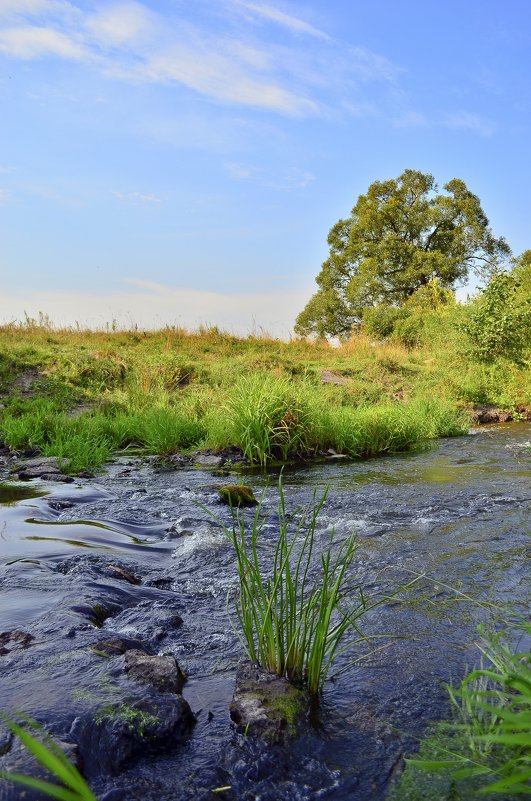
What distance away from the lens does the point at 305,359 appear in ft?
67.3

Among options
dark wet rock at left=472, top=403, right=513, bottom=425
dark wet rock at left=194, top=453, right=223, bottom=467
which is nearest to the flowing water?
dark wet rock at left=194, top=453, right=223, bottom=467

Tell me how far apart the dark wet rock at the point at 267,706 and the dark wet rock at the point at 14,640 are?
1122 millimetres

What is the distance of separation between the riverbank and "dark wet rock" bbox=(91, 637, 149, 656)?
5.99m

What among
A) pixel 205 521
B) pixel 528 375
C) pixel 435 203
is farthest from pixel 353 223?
pixel 205 521

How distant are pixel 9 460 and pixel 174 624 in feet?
22.3

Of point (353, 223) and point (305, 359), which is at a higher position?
point (353, 223)

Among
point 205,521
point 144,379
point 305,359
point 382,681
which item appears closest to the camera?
point 382,681

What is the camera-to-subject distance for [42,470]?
852cm

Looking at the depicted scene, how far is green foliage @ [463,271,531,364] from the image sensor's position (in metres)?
16.3

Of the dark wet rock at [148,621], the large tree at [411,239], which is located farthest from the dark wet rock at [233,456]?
the large tree at [411,239]

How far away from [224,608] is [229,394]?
7231 millimetres

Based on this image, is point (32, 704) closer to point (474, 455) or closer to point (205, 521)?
point (205, 521)

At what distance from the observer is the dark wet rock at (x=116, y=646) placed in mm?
2971

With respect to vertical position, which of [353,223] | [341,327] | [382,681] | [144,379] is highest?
[353,223]
